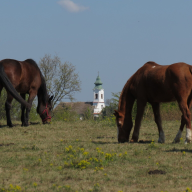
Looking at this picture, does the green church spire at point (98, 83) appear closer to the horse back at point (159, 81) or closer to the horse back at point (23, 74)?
the horse back at point (23, 74)

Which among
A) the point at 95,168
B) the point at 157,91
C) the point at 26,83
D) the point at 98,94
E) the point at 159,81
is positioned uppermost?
the point at 98,94

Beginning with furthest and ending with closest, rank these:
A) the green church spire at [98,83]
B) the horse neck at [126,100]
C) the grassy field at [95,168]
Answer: the green church spire at [98,83] < the horse neck at [126,100] < the grassy field at [95,168]

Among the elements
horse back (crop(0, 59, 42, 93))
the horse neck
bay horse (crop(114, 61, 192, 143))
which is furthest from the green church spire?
bay horse (crop(114, 61, 192, 143))

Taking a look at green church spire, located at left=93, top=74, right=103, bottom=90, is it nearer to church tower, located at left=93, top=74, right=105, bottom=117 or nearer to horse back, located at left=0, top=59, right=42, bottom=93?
church tower, located at left=93, top=74, right=105, bottom=117

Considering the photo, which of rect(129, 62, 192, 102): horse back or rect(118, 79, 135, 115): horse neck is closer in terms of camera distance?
rect(129, 62, 192, 102): horse back

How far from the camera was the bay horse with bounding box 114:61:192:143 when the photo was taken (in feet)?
Answer: 26.5

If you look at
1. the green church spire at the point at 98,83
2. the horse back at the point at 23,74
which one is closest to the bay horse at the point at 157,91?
the horse back at the point at 23,74

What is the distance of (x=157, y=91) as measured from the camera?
8523mm

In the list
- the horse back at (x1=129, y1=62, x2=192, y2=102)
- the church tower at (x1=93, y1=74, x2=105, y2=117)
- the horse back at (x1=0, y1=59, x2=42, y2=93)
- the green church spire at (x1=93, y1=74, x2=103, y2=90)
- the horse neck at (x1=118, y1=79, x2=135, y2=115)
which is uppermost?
the green church spire at (x1=93, y1=74, x2=103, y2=90)

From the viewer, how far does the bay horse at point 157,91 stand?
26.5 feet

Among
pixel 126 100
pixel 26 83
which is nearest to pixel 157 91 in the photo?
pixel 126 100

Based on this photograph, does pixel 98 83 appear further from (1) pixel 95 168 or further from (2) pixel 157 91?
(1) pixel 95 168

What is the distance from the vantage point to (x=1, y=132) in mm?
11445

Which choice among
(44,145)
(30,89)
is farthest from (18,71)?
(44,145)
